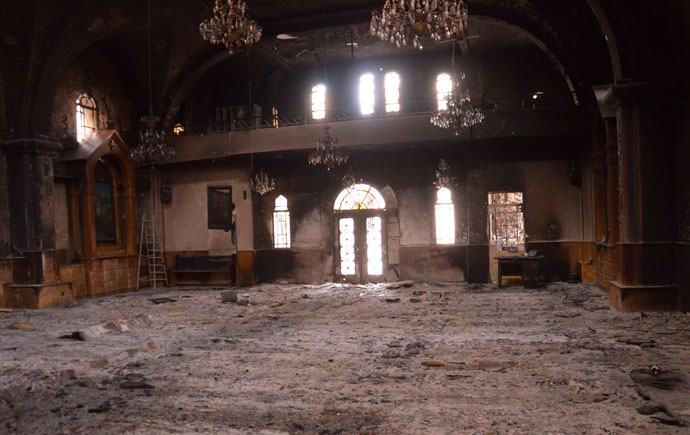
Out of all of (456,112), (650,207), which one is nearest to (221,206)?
(456,112)

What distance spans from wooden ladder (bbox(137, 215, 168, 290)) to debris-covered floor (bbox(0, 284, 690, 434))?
527 centimetres

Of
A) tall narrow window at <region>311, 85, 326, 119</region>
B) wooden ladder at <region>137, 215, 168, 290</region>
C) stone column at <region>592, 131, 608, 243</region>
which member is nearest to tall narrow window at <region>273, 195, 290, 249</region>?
tall narrow window at <region>311, 85, 326, 119</region>

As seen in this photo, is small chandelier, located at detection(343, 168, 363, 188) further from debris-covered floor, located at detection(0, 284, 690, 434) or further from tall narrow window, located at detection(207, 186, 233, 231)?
debris-covered floor, located at detection(0, 284, 690, 434)

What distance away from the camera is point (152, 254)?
15039 millimetres

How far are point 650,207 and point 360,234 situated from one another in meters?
7.77

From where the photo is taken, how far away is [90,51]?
44.2 feet

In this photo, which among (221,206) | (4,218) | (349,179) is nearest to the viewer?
(4,218)

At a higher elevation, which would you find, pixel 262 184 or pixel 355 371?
pixel 262 184

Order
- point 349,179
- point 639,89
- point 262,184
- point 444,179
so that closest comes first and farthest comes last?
point 639,89 < point 444,179 < point 262,184 < point 349,179

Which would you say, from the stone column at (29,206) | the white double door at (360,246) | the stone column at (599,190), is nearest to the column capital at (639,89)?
the stone column at (599,190)

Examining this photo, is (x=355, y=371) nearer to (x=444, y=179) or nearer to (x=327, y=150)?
(x=327, y=150)

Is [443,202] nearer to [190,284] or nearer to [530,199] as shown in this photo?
[530,199]

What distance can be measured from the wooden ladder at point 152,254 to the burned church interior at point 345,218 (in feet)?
0.25

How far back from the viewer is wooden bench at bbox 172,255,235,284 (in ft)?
48.6
